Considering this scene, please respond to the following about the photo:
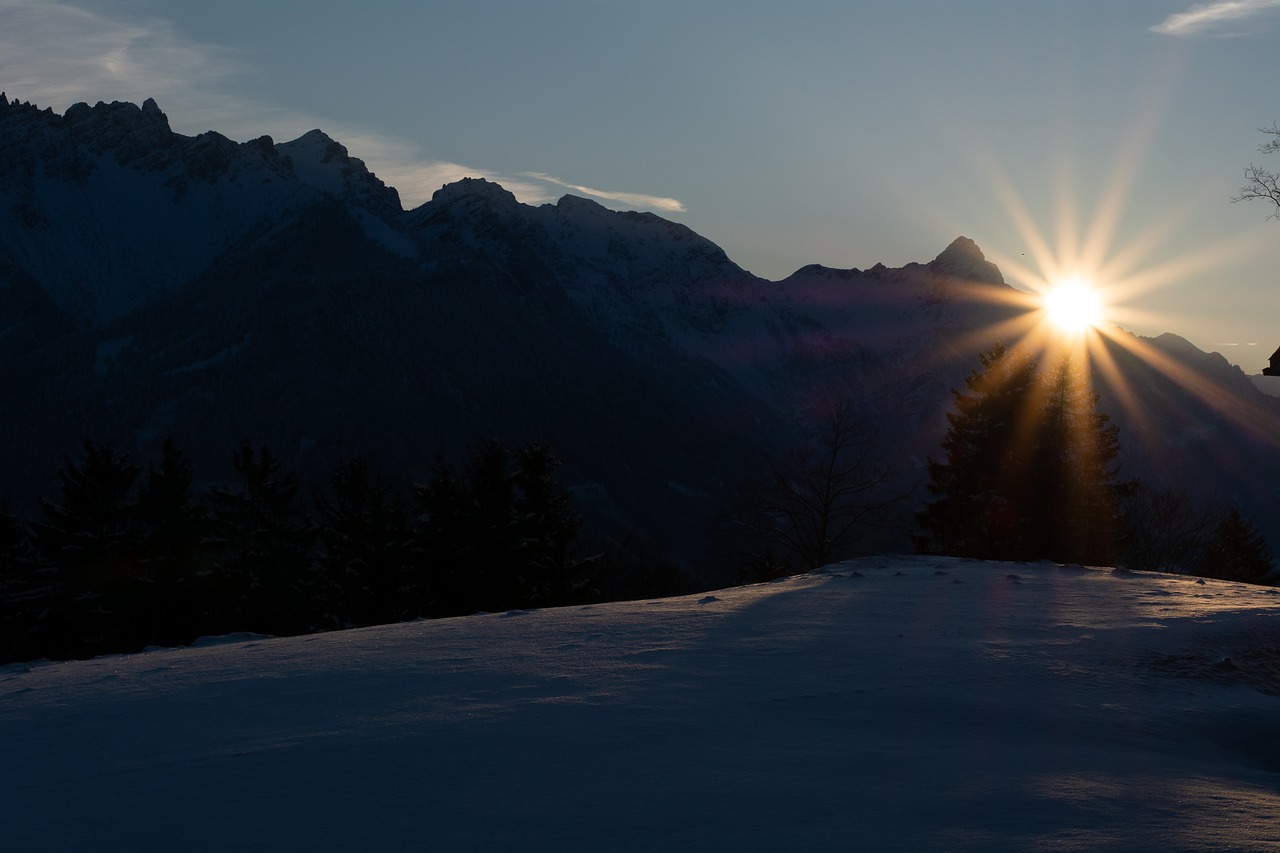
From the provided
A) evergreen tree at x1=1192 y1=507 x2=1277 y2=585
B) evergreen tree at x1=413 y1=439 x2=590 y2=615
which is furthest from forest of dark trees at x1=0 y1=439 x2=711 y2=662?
evergreen tree at x1=1192 y1=507 x2=1277 y2=585

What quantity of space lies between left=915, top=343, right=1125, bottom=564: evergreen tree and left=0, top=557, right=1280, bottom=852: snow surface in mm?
26970

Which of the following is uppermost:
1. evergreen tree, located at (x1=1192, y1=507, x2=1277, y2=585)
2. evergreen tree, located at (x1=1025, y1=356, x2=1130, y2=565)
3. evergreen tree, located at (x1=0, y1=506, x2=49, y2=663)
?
evergreen tree, located at (x1=1025, y1=356, x2=1130, y2=565)

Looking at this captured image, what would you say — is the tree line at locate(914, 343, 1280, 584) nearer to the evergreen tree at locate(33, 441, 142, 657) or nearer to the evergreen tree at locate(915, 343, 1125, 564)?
the evergreen tree at locate(915, 343, 1125, 564)

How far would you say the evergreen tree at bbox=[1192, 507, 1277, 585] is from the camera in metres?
42.8

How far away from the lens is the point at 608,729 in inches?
254

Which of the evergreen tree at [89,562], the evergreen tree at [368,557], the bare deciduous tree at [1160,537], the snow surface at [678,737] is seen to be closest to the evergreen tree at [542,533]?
the evergreen tree at [368,557]

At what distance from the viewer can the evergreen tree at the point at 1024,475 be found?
36750mm

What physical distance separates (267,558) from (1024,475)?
28.3 meters

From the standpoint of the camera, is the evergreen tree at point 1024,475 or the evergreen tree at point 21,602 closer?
the evergreen tree at point 21,602

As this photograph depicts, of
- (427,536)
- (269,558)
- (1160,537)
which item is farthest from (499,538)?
(1160,537)

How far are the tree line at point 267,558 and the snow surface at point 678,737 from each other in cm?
2361

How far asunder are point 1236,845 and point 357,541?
35.4 metres

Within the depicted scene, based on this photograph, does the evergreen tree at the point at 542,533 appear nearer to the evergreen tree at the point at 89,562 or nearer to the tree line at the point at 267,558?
the tree line at the point at 267,558

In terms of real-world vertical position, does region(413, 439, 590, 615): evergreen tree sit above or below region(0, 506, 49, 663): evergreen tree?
above
